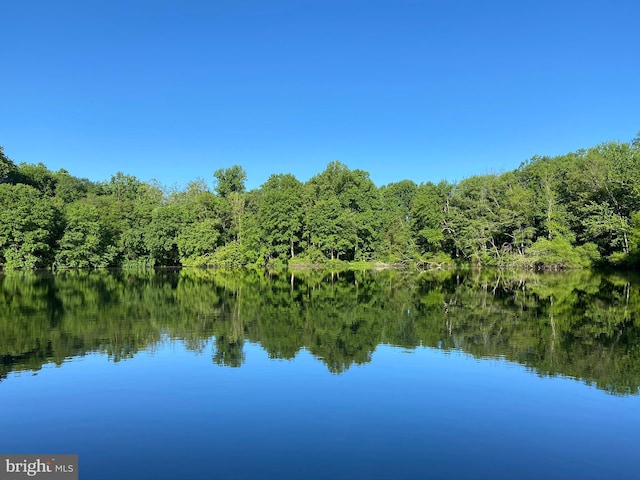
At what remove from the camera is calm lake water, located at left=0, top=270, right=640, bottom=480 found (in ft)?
21.6

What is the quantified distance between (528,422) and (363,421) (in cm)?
280

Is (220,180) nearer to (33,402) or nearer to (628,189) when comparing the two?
(628,189)

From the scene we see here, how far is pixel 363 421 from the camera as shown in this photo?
26.3 ft

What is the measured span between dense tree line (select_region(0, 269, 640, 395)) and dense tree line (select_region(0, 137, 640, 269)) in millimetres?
24963

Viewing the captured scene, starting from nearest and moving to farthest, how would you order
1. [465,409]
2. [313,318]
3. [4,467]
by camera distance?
[4,467] < [465,409] < [313,318]

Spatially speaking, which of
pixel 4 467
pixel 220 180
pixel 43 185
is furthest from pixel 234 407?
pixel 43 185

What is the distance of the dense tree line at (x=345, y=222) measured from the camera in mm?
49562

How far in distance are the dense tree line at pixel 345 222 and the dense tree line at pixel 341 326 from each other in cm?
2496

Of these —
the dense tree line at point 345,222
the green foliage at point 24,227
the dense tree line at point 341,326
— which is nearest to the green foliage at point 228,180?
the dense tree line at point 345,222

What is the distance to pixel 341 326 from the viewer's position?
16.9m

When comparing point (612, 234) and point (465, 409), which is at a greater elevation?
point (612, 234)

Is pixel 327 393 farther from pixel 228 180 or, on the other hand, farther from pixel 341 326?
pixel 228 180

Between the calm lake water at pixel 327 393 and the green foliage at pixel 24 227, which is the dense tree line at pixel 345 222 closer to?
the green foliage at pixel 24 227

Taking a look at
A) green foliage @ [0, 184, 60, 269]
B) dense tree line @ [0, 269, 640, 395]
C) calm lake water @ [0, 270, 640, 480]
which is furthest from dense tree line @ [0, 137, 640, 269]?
calm lake water @ [0, 270, 640, 480]
